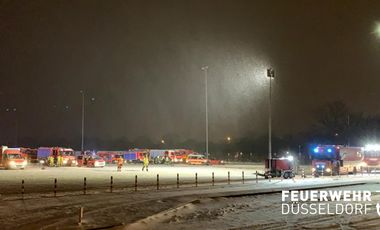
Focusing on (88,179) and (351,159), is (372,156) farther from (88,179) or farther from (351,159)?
(88,179)

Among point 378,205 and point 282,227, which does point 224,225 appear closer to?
point 282,227

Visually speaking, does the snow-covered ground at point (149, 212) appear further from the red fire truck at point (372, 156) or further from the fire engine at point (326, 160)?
the red fire truck at point (372, 156)

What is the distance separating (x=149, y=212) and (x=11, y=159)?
47.3 meters

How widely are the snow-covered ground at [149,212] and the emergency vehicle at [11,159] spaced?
3815cm

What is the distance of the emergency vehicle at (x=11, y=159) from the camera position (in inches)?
2441

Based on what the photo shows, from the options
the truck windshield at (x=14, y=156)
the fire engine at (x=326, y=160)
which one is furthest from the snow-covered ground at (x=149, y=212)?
the truck windshield at (x=14, y=156)

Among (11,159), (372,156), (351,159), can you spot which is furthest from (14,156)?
(372,156)

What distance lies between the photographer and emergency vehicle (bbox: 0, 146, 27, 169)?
2441 inches

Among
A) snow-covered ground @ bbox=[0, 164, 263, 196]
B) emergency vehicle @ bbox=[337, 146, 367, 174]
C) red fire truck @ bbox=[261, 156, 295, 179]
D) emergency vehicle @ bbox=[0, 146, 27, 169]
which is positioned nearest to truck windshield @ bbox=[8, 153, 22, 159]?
emergency vehicle @ bbox=[0, 146, 27, 169]

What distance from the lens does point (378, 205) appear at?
22125 mm

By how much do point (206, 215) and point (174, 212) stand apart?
138 cm

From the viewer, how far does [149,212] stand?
19.5m

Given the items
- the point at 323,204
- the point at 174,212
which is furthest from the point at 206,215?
the point at 323,204

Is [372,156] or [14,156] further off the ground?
[14,156]
